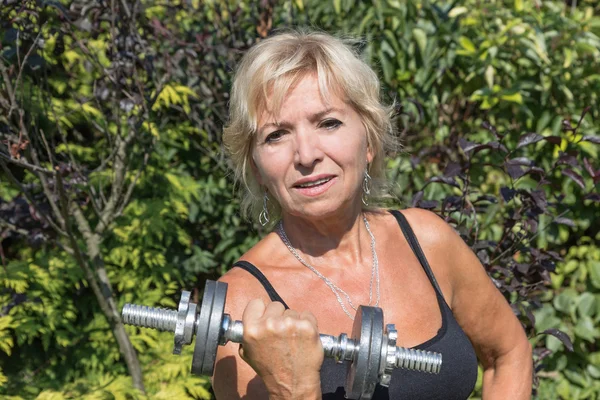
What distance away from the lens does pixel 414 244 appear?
90.5 inches

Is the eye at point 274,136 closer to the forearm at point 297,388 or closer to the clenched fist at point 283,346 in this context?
the clenched fist at point 283,346

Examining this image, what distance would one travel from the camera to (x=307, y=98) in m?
2.02

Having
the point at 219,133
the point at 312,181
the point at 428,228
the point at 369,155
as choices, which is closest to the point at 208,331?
the point at 312,181

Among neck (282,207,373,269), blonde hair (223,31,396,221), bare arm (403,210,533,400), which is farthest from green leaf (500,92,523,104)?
neck (282,207,373,269)

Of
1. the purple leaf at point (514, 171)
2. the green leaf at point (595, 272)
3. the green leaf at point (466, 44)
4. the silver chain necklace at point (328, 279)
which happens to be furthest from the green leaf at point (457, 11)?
the silver chain necklace at point (328, 279)

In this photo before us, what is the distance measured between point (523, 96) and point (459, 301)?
6.50 feet

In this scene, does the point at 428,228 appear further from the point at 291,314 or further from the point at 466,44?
the point at 466,44

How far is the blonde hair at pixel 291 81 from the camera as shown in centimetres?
203

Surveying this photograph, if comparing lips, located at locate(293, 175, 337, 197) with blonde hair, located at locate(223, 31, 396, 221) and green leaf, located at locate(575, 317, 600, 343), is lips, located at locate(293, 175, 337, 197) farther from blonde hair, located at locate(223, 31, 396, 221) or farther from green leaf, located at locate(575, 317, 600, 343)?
green leaf, located at locate(575, 317, 600, 343)

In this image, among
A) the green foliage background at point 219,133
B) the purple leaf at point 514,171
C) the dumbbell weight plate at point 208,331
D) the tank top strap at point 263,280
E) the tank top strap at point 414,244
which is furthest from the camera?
the green foliage background at point 219,133

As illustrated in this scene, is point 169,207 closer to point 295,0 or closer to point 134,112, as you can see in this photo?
point 134,112

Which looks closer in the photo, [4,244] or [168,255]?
[4,244]

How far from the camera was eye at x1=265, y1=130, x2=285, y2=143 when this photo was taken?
2039 millimetres

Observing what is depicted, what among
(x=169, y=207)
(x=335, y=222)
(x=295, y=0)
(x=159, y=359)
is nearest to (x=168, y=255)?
(x=169, y=207)
